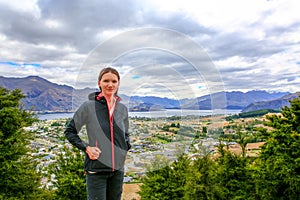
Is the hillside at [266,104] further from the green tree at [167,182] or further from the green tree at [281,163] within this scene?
the green tree at [167,182]

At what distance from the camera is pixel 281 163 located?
15.5m

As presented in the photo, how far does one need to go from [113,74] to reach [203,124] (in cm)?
271

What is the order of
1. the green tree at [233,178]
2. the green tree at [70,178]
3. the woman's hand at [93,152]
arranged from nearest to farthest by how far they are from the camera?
1. the woman's hand at [93,152]
2. the green tree at [233,178]
3. the green tree at [70,178]

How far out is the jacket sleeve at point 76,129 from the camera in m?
3.27

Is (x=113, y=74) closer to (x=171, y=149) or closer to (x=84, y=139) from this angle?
(x=84, y=139)

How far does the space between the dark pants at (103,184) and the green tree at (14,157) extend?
16.6 m

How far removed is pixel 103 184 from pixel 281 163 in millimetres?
14694

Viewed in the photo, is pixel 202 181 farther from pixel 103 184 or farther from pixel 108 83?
pixel 108 83

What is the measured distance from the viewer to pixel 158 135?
5.75 metres

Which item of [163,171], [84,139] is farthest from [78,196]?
[84,139]

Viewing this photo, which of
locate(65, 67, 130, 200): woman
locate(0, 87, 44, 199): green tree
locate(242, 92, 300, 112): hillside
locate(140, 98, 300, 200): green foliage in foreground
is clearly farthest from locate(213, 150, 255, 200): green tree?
locate(65, 67, 130, 200): woman

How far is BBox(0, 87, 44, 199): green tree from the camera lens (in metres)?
18.1

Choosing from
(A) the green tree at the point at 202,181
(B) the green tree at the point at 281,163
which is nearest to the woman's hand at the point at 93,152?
(B) the green tree at the point at 281,163

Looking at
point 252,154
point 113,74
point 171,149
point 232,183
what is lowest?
point 232,183
